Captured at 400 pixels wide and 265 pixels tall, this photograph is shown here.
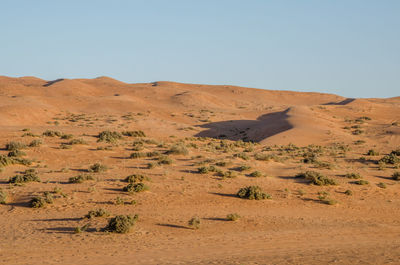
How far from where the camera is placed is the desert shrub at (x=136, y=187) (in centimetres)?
1677

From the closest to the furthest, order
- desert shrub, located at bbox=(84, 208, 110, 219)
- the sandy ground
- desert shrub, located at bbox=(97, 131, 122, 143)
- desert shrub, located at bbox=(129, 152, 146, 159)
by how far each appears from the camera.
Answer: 1. the sandy ground
2. desert shrub, located at bbox=(84, 208, 110, 219)
3. desert shrub, located at bbox=(129, 152, 146, 159)
4. desert shrub, located at bbox=(97, 131, 122, 143)

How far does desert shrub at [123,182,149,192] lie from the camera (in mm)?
16766

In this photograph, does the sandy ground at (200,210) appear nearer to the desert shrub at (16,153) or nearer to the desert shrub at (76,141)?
the desert shrub at (16,153)

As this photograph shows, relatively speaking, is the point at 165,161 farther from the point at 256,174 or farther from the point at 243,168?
the point at 256,174

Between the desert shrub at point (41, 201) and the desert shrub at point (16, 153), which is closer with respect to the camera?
the desert shrub at point (41, 201)

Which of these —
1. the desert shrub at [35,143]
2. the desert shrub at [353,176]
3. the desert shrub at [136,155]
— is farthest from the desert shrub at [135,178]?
the desert shrub at [353,176]

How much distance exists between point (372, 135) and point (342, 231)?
34663mm

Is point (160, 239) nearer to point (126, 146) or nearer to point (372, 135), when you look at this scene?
point (126, 146)

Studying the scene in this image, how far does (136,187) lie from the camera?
1686 cm

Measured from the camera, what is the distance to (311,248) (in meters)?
10.5

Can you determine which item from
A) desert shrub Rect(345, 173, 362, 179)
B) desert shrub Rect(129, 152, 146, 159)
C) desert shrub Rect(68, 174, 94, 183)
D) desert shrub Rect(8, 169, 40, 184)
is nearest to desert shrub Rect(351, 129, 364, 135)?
desert shrub Rect(345, 173, 362, 179)

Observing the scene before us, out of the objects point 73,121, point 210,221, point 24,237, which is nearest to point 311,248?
point 210,221

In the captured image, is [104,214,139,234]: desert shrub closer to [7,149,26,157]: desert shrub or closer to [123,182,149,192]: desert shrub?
[123,182,149,192]: desert shrub

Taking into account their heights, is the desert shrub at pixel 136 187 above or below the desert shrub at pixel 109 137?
below
